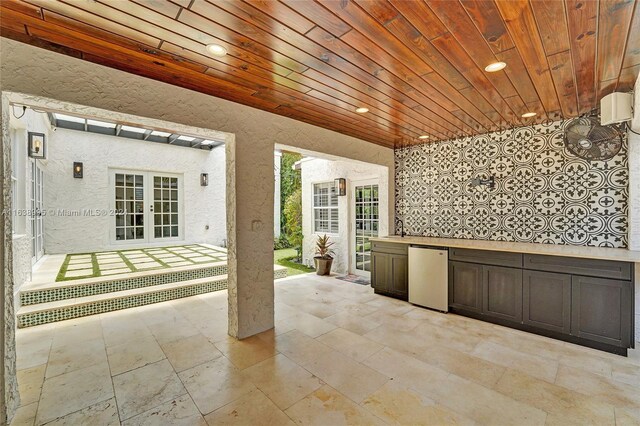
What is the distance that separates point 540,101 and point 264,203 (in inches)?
122

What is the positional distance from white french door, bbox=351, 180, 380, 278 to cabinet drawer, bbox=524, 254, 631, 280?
260 cm

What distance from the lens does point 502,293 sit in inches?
127

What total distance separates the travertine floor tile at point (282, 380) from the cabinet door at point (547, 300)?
2.48m

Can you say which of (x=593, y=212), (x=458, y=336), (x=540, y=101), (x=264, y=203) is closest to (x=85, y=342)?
(x=264, y=203)

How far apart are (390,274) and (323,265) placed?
1697 mm

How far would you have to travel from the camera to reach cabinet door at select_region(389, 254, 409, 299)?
4144 mm

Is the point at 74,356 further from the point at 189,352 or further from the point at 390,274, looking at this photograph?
the point at 390,274

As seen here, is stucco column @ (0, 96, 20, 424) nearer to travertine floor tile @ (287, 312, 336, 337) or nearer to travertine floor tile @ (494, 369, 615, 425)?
travertine floor tile @ (287, 312, 336, 337)

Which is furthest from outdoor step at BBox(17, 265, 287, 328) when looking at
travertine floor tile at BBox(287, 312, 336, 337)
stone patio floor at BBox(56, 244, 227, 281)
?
travertine floor tile at BBox(287, 312, 336, 337)

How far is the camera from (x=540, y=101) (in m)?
2.85

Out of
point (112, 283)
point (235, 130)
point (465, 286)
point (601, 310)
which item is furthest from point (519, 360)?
point (112, 283)

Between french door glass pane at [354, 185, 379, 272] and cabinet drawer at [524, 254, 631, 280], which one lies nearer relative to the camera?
cabinet drawer at [524, 254, 631, 280]

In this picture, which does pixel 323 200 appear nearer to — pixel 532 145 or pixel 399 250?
pixel 399 250

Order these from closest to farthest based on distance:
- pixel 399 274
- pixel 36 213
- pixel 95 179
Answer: pixel 399 274
pixel 36 213
pixel 95 179
